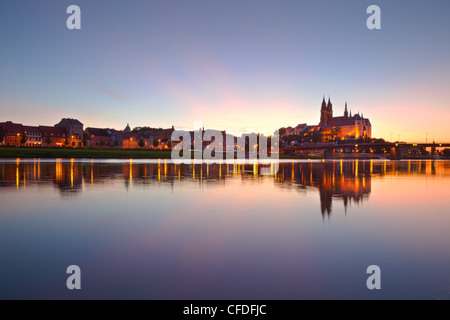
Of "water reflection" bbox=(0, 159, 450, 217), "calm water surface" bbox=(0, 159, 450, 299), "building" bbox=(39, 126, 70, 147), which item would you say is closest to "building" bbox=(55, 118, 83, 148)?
"building" bbox=(39, 126, 70, 147)

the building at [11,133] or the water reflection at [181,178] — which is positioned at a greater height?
the building at [11,133]

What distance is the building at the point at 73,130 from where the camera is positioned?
149000mm

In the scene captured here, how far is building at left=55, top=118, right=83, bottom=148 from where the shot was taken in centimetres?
14900

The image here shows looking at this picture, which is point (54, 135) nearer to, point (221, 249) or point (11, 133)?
point (11, 133)

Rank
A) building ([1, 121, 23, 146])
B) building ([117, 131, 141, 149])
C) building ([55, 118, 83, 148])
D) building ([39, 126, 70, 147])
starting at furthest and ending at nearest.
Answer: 1. building ([117, 131, 141, 149])
2. building ([55, 118, 83, 148])
3. building ([39, 126, 70, 147])
4. building ([1, 121, 23, 146])

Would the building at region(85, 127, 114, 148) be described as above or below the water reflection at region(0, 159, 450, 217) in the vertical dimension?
above

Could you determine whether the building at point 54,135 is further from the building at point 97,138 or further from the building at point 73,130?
the building at point 97,138

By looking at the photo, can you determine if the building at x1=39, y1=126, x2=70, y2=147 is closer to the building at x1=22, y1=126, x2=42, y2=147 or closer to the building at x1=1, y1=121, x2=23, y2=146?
the building at x1=22, y1=126, x2=42, y2=147

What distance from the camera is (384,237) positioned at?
967cm

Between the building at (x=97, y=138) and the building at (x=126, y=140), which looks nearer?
the building at (x=97, y=138)

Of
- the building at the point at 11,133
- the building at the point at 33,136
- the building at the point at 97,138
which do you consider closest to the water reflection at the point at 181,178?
the building at the point at 11,133

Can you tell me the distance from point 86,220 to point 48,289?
5.99m
